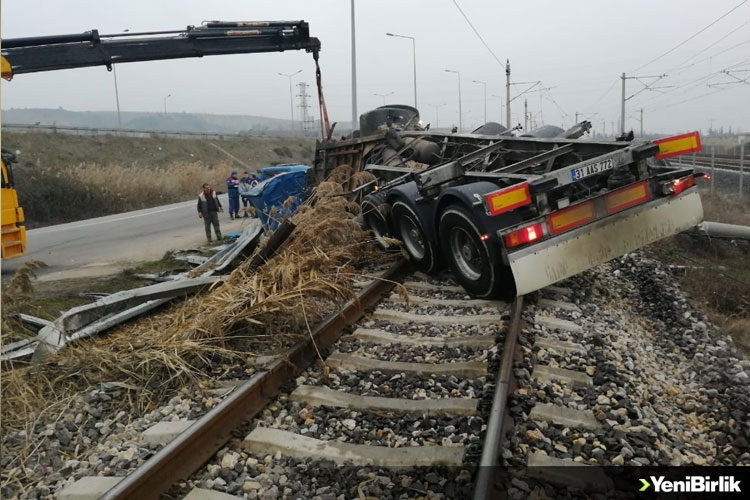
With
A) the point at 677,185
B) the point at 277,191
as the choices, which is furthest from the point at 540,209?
the point at 277,191

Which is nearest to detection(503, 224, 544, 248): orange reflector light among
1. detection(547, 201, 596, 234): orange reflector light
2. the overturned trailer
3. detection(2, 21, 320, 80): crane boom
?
the overturned trailer

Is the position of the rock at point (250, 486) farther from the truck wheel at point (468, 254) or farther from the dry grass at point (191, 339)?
the truck wheel at point (468, 254)

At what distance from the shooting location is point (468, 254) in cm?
609

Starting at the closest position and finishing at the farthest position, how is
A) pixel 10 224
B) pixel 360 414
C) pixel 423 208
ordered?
pixel 360 414
pixel 423 208
pixel 10 224

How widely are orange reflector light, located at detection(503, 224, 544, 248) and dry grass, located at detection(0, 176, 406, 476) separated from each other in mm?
1529

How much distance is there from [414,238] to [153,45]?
754cm

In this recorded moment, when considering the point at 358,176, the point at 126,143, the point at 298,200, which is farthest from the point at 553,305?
the point at 126,143

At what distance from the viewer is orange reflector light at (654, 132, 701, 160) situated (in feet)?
19.5

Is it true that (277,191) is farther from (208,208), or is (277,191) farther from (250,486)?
(250,486)

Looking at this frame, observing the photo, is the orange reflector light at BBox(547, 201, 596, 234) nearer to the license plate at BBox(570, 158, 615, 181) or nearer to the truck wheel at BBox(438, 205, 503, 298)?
the license plate at BBox(570, 158, 615, 181)

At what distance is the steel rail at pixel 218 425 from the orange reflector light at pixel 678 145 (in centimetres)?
375

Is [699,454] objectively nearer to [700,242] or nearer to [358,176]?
[358,176]

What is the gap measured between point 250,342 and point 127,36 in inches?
347

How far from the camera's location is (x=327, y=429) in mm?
3578
